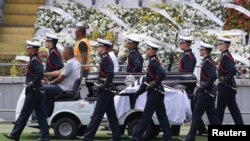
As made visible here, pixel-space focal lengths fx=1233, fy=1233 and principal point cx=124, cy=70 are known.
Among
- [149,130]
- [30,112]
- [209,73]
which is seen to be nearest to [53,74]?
[30,112]

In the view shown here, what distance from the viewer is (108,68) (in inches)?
825

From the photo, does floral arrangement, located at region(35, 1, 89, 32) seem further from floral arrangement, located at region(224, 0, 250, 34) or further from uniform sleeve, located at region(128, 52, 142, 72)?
uniform sleeve, located at region(128, 52, 142, 72)

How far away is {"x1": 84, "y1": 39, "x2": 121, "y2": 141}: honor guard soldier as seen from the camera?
20922 millimetres

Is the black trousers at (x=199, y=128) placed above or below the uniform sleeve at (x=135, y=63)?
below

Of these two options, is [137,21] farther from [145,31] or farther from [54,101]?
[54,101]

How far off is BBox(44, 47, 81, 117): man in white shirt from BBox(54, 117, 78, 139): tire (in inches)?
10.2

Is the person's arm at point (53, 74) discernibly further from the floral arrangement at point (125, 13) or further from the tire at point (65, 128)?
the floral arrangement at point (125, 13)

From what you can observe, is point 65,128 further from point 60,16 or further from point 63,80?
point 60,16

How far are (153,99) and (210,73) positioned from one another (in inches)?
41.8

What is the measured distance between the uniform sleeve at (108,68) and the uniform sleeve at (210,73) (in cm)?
158

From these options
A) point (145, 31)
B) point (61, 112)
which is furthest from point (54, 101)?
point (145, 31)

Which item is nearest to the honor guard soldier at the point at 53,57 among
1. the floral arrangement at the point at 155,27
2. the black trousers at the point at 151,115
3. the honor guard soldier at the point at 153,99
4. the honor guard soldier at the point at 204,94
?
the honor guard soldier at the point at 153,99

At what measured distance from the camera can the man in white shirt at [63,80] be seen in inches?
865

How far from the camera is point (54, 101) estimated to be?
72.5 ft
